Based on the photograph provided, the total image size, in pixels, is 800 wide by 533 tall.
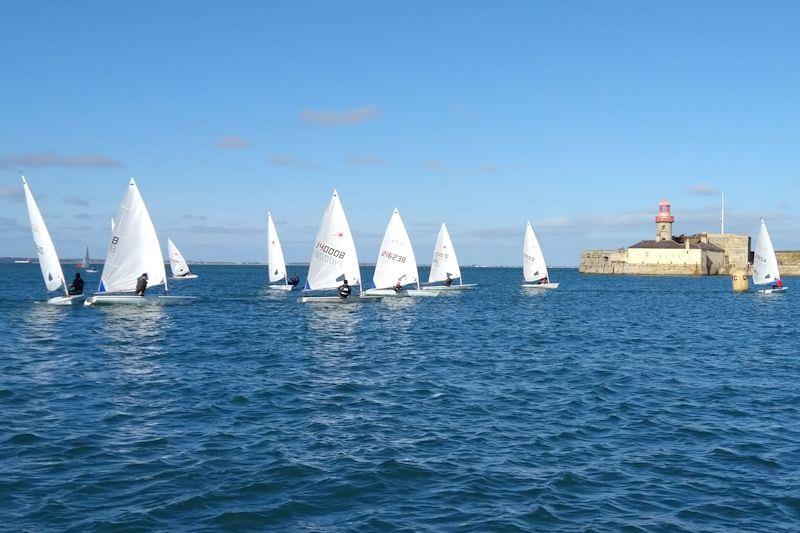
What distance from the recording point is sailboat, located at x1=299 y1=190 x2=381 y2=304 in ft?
160

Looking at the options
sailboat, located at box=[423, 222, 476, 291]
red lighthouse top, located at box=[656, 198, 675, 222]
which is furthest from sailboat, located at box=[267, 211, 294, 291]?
red lighthouse top, located at box=[656, 198, 675, 222]

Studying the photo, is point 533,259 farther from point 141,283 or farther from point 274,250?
point 141,283

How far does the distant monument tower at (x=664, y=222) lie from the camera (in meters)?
169

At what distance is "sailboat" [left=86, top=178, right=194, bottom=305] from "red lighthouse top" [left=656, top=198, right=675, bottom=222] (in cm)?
14495

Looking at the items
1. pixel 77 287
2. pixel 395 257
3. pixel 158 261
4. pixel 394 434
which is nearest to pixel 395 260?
pixel 395 257

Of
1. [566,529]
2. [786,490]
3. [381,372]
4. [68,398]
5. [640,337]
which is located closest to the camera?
[566,529]

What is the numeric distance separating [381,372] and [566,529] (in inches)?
585

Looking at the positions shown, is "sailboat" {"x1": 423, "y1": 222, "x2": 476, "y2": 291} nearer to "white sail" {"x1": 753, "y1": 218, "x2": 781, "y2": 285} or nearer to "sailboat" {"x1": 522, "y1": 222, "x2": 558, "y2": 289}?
"sailboat" {"x1": 522, "y1": 222, "x2": 558, "y2": 289}

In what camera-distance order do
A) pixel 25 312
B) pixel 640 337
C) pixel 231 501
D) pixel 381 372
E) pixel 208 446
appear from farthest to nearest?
pixel 25 312 < pixel 640 337 < pixel 381 372 < pixel 208 446 < pixel 231 501

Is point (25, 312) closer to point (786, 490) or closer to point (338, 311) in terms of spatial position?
point (338, 311)

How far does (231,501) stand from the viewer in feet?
37.4

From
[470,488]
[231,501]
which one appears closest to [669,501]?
[470,488]

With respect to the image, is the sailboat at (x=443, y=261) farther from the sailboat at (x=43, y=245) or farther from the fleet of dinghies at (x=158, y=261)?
the sailboat at (x=43, y=245)

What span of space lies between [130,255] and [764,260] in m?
65.0
